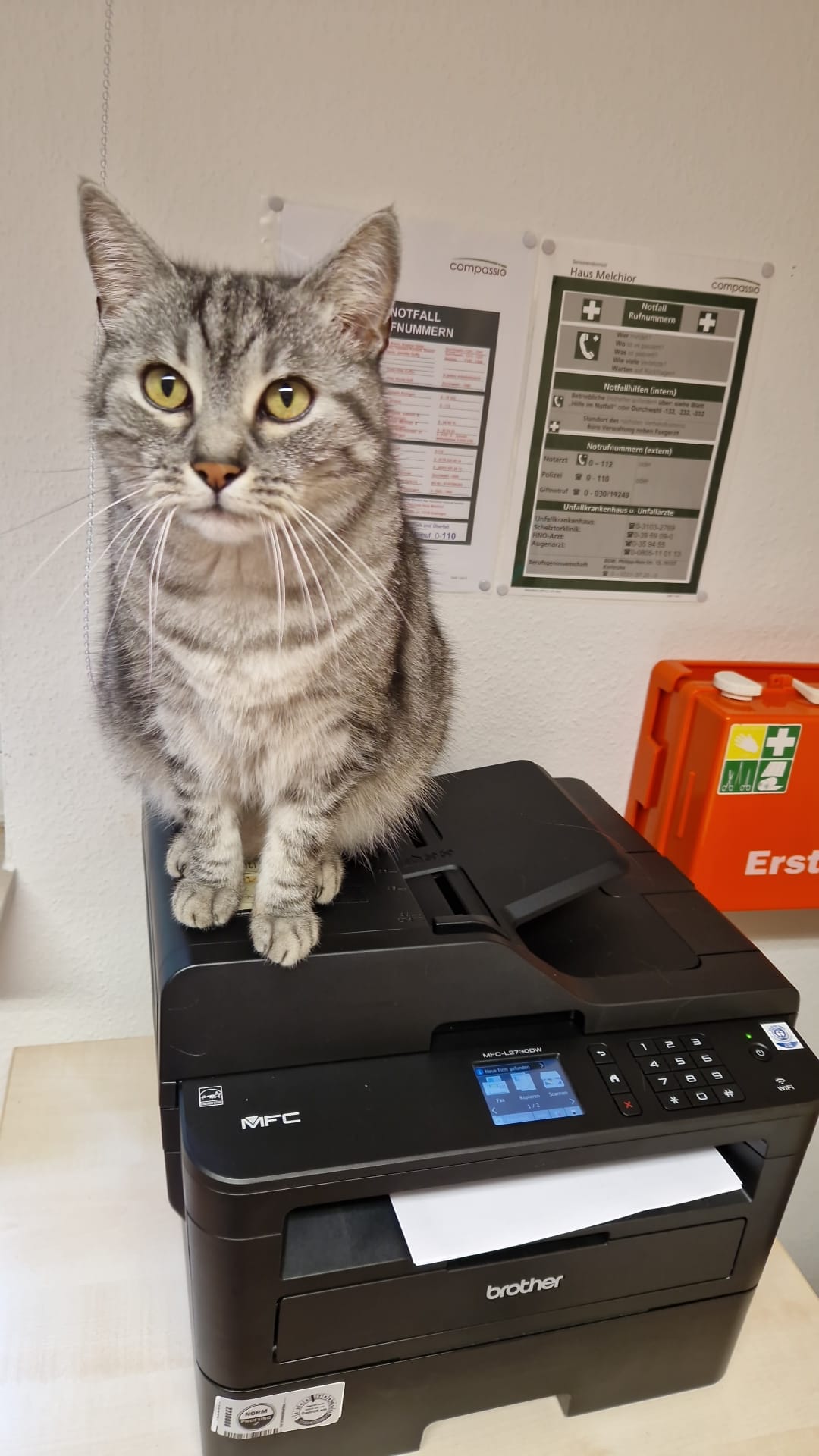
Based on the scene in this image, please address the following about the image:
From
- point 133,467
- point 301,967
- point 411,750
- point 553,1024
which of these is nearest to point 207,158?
point 133,467

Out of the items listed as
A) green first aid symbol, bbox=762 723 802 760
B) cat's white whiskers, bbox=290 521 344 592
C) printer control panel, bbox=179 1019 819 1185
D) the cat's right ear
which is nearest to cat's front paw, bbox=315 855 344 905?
printer control panel, bbox=179 1019 819 1185

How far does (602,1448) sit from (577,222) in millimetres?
1196

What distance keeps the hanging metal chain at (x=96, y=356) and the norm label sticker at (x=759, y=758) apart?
77 centimetres

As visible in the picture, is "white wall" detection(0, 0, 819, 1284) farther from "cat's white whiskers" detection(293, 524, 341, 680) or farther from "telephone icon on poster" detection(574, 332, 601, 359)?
"cat's white whiskers" detection(293, 524, 341, 680)

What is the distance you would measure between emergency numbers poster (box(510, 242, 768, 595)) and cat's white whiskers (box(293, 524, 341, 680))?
1.49 feet

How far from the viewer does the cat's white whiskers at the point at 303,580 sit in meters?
0.62

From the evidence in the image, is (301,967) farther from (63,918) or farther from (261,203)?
(261,203)

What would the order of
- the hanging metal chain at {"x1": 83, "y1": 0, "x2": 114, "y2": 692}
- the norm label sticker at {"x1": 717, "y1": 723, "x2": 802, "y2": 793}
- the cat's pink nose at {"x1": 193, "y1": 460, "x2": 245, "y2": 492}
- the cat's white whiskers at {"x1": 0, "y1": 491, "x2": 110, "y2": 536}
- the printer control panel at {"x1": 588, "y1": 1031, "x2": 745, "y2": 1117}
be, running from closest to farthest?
the cat's pink nose at {"x1": 193, "y1": 460, "x2": 245, "y2": 492} < the printer control panel at {"x1": 588, "y1": 1031, "x2": 745, "y2": 1117} < the hanging metal chain at {"x1": 83, "y1": 0, "x2": 114, "y2": 692} < the cat's white whiskers at {"x1": 0, "y1": 491, "x2": 110, "y2": 536} < the norm label sticker at {"x1": 717, "y1": 723, "x2": 802, "y2": 793}

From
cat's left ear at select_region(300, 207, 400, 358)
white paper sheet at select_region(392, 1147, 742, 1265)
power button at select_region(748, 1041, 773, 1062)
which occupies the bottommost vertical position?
white paper sheet at select_region(392, 1147, 742, 1265)

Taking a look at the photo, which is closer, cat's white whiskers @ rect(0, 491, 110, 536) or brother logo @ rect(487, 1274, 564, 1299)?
brother logo @ rect(487, 1274, 564, 1299)

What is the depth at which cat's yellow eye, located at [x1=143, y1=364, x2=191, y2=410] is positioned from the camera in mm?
621

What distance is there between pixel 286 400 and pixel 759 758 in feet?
2.52

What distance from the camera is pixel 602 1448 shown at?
74cm

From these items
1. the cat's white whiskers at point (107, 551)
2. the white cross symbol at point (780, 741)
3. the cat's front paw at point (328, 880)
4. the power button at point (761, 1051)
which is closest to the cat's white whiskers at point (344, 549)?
the cat's white whiskers at point (107, 551)
